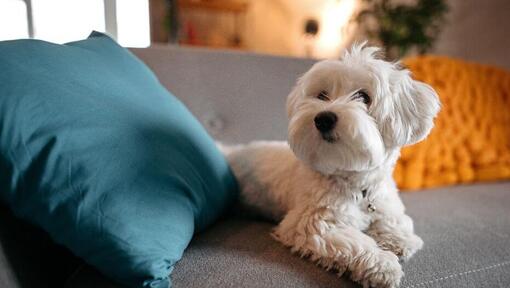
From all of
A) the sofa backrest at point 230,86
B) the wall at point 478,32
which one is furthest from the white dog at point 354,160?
the wall at point 478,32

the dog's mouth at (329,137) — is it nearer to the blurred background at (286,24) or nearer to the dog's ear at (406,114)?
the dog's ear at (406,114)

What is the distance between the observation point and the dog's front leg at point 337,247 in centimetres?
83

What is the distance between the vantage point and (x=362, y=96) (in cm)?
96

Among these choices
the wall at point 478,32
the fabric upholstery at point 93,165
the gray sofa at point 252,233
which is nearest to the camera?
the fabric upholstery at point 93,165

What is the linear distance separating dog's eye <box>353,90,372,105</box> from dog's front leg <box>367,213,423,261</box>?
1.14 feet

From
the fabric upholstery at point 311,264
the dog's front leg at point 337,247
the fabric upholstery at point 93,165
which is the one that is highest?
the fabric upholstery at point 93,165

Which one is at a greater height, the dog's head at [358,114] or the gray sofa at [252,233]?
the dog's head at [358,114]

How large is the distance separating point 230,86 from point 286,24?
2.61 meters

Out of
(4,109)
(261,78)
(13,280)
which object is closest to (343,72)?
(261,78)

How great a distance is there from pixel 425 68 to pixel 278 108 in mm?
861

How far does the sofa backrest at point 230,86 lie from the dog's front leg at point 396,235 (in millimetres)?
653

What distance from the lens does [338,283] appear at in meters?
0.83

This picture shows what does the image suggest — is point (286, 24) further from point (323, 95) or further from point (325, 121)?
point (325, 121)

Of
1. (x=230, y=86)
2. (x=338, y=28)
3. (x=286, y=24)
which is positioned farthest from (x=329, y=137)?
(x=286, y=24)
